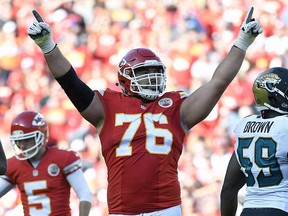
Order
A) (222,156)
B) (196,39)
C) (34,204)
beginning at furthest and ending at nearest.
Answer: (196,39), (222,156), (34,204)

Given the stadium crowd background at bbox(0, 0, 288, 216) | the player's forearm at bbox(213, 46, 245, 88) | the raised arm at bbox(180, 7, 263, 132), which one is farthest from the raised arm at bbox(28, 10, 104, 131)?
the stadium crowd background at bbox(0, 0, 288, 216)

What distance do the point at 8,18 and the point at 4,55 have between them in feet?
1.58

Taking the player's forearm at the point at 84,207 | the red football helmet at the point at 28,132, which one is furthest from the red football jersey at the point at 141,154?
the red football helmet at the point at 28,132

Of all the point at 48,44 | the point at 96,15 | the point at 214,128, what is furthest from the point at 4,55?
the point at 48,44

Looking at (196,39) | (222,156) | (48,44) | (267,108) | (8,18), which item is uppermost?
(8,18)

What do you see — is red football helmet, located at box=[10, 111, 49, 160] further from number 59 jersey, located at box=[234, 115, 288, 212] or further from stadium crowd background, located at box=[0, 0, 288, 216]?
Result: stadium crowd background, located at box=[0, 0, 288, 216]

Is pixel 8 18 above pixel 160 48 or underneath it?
above

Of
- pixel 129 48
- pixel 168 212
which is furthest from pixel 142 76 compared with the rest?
pixel 129 48

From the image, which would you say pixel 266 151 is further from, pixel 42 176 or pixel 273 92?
pixel 42 176

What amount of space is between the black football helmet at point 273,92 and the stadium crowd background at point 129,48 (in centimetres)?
472

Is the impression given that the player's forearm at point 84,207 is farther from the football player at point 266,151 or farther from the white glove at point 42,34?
the white glove at point 42,34

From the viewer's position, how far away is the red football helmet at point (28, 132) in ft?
15.0

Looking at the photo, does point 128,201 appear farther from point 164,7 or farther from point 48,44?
point 164,7

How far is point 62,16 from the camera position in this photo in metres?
8.87
